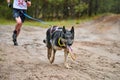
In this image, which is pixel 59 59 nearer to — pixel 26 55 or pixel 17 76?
pixel 26 55

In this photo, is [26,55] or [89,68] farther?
[26,55]

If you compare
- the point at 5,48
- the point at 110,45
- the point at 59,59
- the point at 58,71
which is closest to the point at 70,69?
the point at 58,71

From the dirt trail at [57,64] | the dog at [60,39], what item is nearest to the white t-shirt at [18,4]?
the dirt trail at [57,64]

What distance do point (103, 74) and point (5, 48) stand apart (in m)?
4.59

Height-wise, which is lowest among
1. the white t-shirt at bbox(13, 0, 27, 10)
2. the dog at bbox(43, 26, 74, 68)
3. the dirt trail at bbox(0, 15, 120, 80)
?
the dirt trail at bbox(0, 15, 120, 80)

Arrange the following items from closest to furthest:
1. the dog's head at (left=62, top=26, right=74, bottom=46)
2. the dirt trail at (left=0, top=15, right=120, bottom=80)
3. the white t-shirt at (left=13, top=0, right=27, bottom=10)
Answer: the dirt trail at (left=0, top=15, right=120, bottom=80)
the dog's head at (left=62, top=26, right=74, bottom=46)
the white t-shirt at (left=13, top=0, right=27, bottom=10)

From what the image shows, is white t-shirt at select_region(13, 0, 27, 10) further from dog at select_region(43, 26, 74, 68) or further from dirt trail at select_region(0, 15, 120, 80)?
dog at select_region(43, 26, 74, 68)

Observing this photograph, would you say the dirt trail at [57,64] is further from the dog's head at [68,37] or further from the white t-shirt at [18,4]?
the white t-shirt at [18,4]

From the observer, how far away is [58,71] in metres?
7.77

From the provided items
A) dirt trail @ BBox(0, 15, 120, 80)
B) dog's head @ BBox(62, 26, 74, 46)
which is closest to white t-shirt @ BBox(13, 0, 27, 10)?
dirt trail @ BBox(0, 15, 120, 80)

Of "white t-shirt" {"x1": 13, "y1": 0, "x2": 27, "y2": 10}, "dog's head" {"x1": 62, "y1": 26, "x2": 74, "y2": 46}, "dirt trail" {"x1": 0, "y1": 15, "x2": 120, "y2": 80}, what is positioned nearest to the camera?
"dirt trail" {"x1": 0, "y1": 15, "x2": 120, "y2": 80}

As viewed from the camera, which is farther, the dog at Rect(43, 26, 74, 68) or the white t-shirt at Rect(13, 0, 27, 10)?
the white t-shirt at Rect(13, 0, 27, 10)

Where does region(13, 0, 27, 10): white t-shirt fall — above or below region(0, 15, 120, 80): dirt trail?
above

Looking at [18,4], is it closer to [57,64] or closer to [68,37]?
[57,64]
